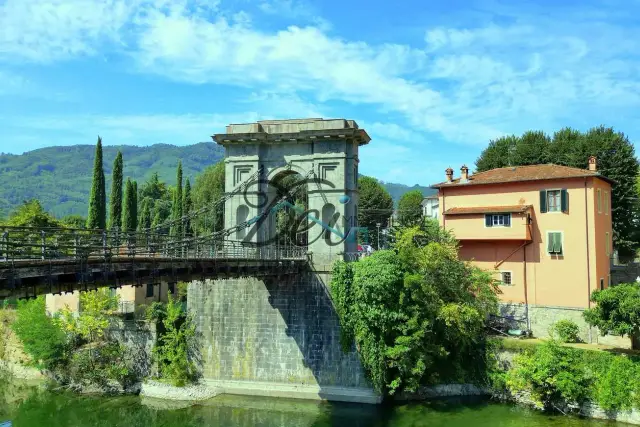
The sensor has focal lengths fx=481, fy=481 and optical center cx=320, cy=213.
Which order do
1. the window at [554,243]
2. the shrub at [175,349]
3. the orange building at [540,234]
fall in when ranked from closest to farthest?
the shrub at [175,349]
the orange building at [540,234]
the window at [554,243]

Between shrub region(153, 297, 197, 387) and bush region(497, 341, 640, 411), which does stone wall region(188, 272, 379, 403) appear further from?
bush region(497, 341, 640, 411)

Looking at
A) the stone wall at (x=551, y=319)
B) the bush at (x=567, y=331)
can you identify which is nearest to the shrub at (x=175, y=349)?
the stone wall at (x=551, y=319)

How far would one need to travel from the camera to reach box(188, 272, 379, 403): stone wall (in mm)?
20312

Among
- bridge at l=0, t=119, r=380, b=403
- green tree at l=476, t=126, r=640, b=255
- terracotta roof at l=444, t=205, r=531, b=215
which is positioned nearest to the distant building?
green tree at l=476, t=126, r=640, b=255

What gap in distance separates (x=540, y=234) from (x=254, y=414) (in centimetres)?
1577

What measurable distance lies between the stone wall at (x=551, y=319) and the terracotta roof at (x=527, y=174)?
6258 millimetres

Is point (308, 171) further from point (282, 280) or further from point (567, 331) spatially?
point (567, 331)

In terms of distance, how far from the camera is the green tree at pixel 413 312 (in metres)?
18.6

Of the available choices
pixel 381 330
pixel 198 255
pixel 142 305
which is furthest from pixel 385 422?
pixel 142 305

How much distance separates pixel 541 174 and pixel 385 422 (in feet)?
47.3

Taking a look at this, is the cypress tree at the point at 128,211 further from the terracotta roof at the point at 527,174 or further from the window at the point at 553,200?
the window at the point at 553,200

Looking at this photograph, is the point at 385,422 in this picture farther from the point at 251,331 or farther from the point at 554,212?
the point at 554,212

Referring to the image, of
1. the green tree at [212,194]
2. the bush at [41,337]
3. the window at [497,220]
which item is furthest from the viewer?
the green tree at [212,194]

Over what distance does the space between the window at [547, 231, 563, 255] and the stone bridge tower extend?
962 centimetres
